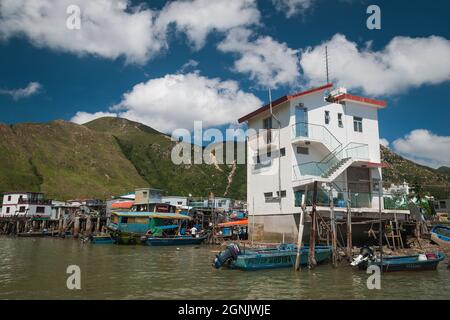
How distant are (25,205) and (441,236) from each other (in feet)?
222

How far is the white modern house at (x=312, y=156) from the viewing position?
93.8 ft

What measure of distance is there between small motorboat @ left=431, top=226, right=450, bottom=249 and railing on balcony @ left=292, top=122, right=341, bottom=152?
9743mm

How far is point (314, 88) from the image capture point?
30422 mm

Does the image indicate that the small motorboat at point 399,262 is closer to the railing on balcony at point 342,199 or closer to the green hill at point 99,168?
the railing on balcony at point 342,199

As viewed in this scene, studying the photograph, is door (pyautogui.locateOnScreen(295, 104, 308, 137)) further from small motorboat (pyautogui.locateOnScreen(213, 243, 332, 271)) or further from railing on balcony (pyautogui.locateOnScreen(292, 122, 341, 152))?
small motorboat (pyautogui.locateOnScreen(213, 243, 332, 271))

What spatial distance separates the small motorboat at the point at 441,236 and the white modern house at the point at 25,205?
6474 cm

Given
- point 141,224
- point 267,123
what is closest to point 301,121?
point 267,123

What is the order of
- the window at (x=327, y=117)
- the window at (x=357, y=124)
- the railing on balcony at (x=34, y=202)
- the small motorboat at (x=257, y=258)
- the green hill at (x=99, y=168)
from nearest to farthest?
the small motorboat at (x=257, y=258)
the window at (x=327, y=117)
the window at (x=357, y=124)
the railing on balcony at (x=34, y=202)
the green hill at (x=99, y=168)

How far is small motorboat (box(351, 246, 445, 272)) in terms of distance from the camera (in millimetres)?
19153

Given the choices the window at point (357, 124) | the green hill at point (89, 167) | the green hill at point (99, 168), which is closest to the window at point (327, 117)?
the window at point (357, 124)

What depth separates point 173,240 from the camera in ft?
132

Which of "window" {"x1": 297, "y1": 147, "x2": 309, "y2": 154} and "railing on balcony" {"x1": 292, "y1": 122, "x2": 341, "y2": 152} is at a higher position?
"railing on balcony" {"x1": 292, "y1": 122, "x2": 341, "y2": 152}

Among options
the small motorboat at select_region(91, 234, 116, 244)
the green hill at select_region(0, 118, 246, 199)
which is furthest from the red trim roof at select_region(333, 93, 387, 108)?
the green hill at select_region(0, 118, 246, 199)
